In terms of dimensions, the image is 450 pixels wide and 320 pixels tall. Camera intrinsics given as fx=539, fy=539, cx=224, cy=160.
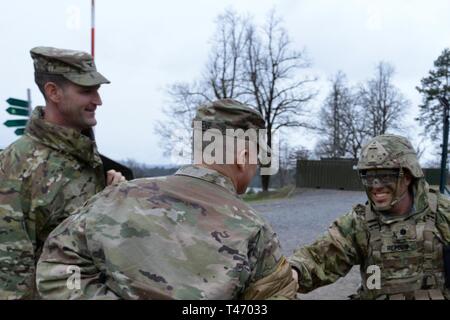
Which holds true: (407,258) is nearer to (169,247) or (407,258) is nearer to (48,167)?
(169,247)

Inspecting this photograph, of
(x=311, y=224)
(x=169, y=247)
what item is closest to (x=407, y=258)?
(x=169, y=247)

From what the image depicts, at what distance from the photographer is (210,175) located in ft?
6.64

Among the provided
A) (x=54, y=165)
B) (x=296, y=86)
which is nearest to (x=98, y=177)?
(x=54, y=165)

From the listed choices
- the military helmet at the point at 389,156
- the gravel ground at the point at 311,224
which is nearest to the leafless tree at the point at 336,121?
the gravel ground at the point at 311,224

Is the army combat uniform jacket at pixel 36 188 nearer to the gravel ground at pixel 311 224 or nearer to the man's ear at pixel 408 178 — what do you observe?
the man's ear at pixel 408 178

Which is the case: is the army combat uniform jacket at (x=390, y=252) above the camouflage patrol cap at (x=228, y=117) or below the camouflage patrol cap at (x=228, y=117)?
below

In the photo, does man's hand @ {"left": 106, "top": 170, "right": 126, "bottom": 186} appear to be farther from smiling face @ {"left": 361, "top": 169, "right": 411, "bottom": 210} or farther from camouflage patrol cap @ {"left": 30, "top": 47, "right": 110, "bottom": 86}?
smiling face @ {"left": 361, "top": 169, "right": 411, "bottom": 210}

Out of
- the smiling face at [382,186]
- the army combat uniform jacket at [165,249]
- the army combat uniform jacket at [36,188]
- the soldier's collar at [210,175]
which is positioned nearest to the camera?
the army combat uniform jacket at [165,249]

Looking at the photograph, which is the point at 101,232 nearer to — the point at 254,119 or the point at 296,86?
the point at 254,119

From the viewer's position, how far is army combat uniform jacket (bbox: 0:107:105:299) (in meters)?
2.78

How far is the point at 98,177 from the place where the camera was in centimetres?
322

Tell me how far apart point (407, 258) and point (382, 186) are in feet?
1.53

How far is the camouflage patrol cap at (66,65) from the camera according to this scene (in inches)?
120

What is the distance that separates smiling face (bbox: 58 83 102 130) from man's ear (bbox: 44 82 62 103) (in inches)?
0.7
